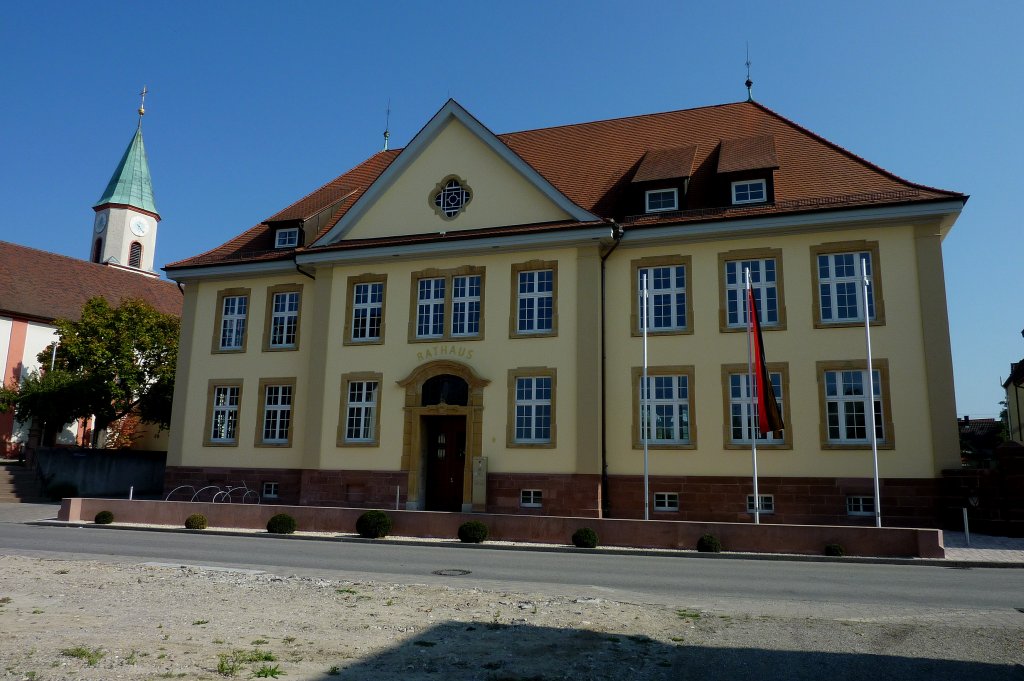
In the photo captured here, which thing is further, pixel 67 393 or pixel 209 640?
pixel 67 393

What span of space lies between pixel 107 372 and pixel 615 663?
35739 mm

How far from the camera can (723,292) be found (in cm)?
2448

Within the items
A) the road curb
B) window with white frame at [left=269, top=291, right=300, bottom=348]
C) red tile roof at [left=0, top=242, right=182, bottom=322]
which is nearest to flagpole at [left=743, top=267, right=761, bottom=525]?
the road curb

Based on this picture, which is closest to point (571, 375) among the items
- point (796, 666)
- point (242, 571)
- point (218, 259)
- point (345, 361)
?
point (345, 361)

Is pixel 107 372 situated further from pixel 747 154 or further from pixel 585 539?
pixel 747 154

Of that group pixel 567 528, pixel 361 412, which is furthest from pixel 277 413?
pixel 567 528

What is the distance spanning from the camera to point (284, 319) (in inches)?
1174

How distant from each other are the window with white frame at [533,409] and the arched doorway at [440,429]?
4.04ft

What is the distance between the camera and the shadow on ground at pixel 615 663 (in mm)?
7012

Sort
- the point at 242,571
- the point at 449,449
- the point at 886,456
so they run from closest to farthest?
1. the point at 242,571
2. the point at 886,456
3. the point at 449,449

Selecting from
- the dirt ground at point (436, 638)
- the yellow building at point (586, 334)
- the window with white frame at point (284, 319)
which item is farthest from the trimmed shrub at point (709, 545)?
the window with white frame at point (284, 319)

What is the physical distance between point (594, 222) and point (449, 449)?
8.77 m

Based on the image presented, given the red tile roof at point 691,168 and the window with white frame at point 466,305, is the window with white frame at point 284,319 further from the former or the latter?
the window with white frame at point 466,305

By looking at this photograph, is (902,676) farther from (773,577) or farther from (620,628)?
(773,577)
